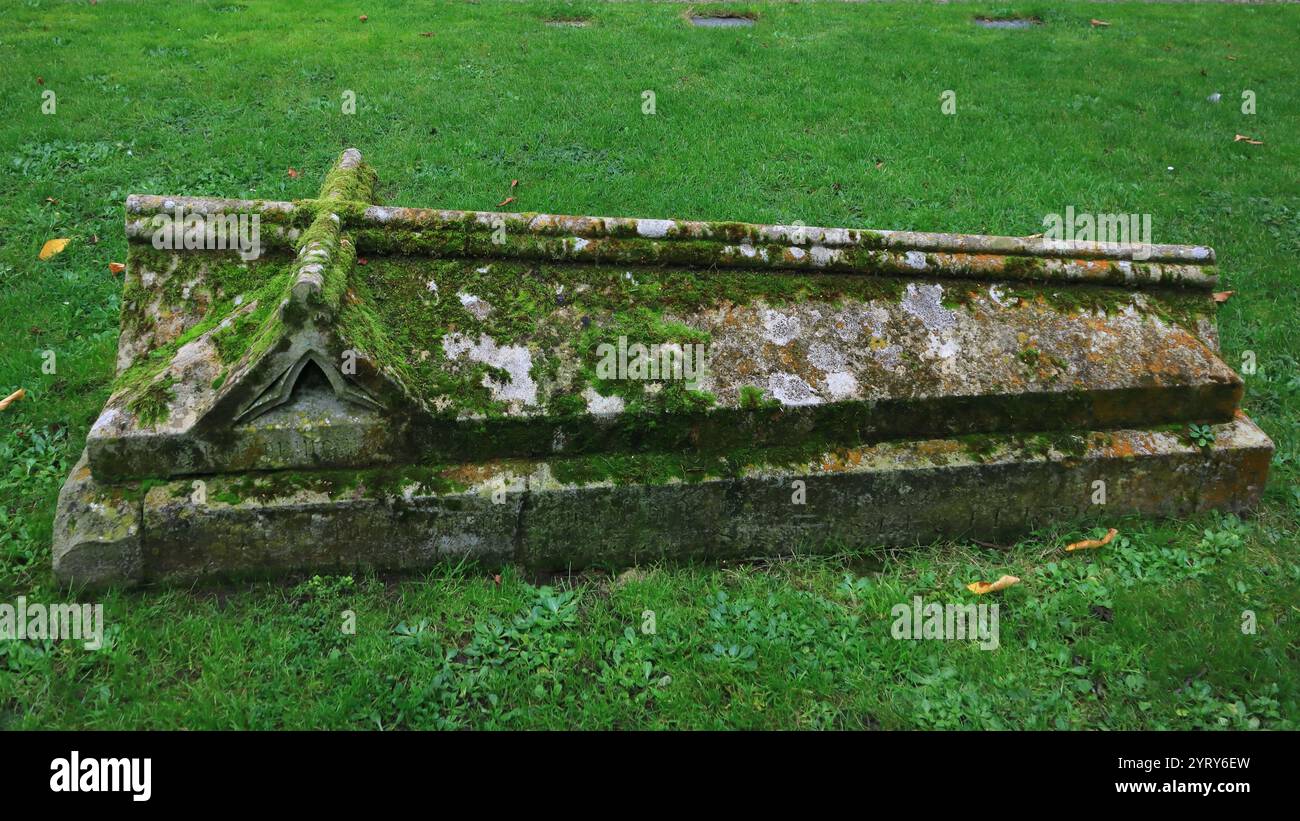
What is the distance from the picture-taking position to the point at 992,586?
4.25m

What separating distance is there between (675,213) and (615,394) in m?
3.74

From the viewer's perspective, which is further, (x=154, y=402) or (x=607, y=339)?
(x=607, y=339)

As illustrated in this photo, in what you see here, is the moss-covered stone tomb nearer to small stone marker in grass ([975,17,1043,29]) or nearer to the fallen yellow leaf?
the fallen yellow leaf

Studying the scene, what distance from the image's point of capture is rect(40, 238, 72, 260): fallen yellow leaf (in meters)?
6.80

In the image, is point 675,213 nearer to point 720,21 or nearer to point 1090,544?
point 1090,544

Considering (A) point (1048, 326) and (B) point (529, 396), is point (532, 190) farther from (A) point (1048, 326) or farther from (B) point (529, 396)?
(A) point (1048, 326)

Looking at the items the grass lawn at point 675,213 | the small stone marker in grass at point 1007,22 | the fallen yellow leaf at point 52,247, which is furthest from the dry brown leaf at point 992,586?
the small stone marker in grass at point 1007,22

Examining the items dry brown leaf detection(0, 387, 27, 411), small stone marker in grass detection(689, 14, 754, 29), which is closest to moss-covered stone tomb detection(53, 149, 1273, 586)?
dry brown leaf detection(0, 387, 27, 411)

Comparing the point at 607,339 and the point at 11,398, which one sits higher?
the point at 607,339

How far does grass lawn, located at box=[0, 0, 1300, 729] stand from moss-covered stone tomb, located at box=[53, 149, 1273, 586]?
0.24 metres

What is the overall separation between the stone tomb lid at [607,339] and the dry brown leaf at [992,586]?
0.80m

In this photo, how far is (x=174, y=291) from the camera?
454cm

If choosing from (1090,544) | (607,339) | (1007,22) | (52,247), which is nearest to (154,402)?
(607,339)

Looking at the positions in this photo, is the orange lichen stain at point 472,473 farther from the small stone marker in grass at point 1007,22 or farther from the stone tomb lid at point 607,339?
the small stone marker in grass at point 1007,22
